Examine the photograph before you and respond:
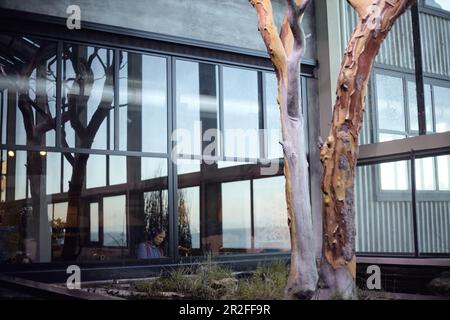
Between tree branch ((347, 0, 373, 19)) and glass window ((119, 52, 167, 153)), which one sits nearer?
tree branch ((347, 0, 373, 19))

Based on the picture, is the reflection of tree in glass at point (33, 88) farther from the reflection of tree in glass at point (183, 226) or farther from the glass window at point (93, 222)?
the reflection of tree in glass at point (183, 226)

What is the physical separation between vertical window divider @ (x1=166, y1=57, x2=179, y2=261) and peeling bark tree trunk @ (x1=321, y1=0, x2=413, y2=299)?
9.36ft

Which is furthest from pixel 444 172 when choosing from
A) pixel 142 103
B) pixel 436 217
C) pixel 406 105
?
pixel 142 103

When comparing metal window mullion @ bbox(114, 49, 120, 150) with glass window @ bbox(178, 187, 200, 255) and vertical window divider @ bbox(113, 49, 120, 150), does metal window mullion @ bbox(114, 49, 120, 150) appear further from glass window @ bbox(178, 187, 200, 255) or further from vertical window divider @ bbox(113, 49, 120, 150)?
glass window @ bbox(178, 187, 200, 255)

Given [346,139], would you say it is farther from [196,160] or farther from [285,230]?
[285,230]

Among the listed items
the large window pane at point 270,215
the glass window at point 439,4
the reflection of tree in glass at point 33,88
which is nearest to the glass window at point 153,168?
the reflection of tree in glass at point 33,88

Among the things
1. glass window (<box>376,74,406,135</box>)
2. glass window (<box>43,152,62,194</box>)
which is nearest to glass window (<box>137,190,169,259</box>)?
glass window (<box>43,152,62,194</box>)

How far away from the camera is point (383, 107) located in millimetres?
9570

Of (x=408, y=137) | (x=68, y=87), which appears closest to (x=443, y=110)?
(x=408, y=137)

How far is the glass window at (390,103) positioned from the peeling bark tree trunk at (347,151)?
3.42 m

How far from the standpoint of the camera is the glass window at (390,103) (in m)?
9.39

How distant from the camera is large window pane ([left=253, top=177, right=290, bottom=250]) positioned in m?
9.22
